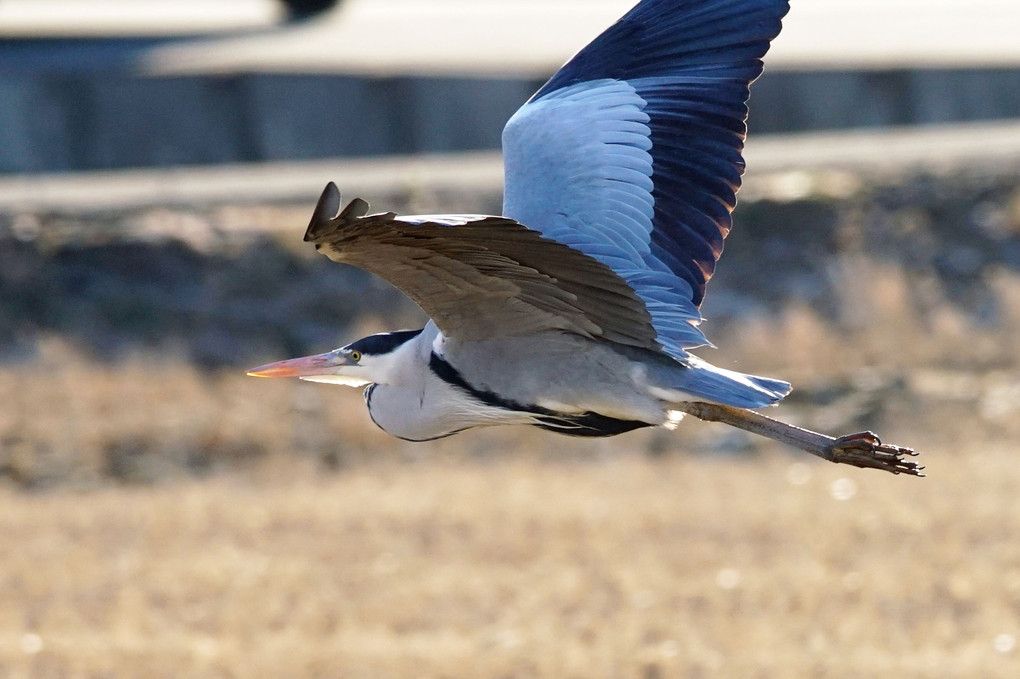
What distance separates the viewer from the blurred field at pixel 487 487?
875 cm

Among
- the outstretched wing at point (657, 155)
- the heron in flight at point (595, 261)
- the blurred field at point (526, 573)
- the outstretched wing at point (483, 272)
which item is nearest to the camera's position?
the outstretched wing at point (483, 272)

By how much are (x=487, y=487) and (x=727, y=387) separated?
7.33 metres

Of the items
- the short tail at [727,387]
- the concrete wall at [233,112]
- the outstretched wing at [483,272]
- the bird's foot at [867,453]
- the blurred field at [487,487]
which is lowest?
the blurred field at [487,487]

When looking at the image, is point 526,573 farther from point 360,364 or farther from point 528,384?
point 528,384

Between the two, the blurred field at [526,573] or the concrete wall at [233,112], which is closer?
the blurred field at [526,573]

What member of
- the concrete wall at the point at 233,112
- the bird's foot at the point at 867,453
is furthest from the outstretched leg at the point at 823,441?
the concrete wall at the point at 233,112

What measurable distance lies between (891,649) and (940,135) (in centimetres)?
1181

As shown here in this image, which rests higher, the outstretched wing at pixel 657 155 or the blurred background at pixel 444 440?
the outstretched wing at pixel 657 155

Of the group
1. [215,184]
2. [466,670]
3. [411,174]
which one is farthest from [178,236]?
[466,670]

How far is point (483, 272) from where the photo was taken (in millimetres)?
4508

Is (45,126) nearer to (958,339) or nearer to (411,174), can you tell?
(411,174)

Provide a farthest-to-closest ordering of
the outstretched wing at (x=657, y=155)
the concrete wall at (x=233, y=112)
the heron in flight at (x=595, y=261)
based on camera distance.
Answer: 1. the concrete wall at (x=233, y=112)
2. the outstretched wing at (x=657, y=155)
3. the heron in flight at (x=595, y=261)

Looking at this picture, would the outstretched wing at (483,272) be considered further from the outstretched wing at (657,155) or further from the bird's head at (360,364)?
the outstretched wing at (657,155)

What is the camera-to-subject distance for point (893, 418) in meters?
13.7
